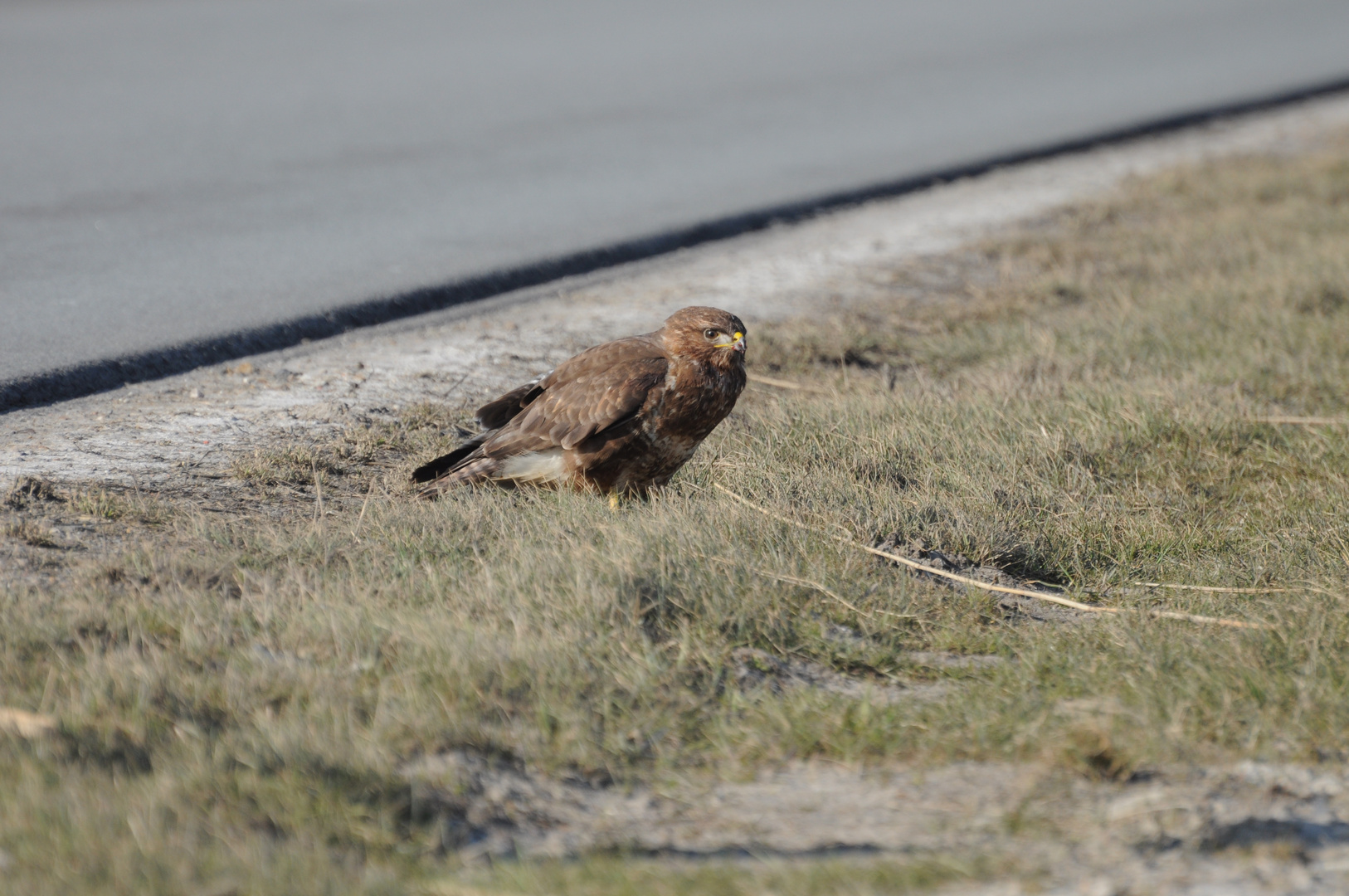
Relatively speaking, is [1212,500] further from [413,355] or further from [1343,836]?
[413,355]

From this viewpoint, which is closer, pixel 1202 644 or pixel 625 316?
pixel 1202 644

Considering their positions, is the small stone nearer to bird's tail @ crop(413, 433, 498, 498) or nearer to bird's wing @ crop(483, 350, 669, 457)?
bird's tail @ crop(413, 433, 498, 498)

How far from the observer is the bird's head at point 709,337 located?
186 inches

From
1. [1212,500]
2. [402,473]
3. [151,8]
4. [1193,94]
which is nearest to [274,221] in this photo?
[402,473]

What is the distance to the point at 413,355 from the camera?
20.8 feet

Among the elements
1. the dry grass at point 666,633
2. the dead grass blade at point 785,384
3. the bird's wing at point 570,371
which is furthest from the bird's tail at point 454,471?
the dead grass blade at point 785,384

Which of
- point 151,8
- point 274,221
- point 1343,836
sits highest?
point 151,8

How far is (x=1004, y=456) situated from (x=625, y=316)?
2.47 m

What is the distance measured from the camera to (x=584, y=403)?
469 centimetres

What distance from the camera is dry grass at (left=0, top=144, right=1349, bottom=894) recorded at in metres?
2.75

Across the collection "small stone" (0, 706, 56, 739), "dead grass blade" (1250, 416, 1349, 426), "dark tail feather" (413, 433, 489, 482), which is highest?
"dark tail feather" (413, 433, 489, 482)

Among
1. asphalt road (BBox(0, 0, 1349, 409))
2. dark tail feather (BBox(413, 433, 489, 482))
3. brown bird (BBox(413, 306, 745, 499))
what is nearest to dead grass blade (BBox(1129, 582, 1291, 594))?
brown bird (BBox(413, 306, 745, 499))

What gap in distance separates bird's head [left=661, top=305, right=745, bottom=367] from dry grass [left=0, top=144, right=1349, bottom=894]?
478 mm

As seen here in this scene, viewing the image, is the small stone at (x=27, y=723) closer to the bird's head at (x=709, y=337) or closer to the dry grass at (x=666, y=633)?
the dry grass at (x=666, y=633)
